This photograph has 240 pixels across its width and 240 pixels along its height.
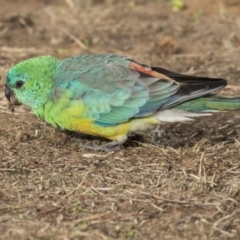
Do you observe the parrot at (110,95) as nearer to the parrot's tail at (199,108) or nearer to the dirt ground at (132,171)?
the parrot's tail at (199,108)

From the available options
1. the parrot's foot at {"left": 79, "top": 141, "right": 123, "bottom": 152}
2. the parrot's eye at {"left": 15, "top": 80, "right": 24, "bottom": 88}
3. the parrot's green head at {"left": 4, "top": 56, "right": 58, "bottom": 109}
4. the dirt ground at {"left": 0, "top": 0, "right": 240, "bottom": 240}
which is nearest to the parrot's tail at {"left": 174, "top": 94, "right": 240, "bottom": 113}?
the dirt ground at {"left": 0, "top": 0, "right": 240, "bottom": 240}

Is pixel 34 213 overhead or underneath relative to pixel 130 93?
underneath

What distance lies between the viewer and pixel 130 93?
6.19m

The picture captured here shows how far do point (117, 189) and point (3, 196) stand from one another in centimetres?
96

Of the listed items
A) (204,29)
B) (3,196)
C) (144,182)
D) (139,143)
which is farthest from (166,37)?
(3,196)

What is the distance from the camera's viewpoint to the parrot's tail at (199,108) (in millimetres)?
6250

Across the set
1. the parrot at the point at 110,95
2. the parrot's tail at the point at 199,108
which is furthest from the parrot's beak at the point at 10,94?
the parrot's tail at the point at 199,108

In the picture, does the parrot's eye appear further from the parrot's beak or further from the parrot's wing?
the parrot's wing

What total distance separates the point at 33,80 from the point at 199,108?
1.64 m

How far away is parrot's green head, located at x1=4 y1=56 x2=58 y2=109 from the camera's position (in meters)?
6.35

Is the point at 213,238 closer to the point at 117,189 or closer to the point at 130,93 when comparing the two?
the point at 117,189

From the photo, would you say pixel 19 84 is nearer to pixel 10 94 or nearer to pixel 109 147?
pixel 10 94

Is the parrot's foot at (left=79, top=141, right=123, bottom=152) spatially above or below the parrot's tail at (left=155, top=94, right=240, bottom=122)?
below

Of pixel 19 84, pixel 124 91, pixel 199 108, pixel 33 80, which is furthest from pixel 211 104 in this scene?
pixel 19 84
